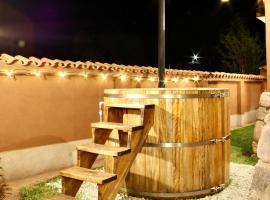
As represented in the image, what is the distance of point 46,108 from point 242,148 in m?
5.76

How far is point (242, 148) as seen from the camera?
9805 millimetres

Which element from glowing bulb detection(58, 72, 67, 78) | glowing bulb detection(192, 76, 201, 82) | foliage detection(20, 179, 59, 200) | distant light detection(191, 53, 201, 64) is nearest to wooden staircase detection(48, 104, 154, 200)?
foliage detection(20, 179, 59, 200)

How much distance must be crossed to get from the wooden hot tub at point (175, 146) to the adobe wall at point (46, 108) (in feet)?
10.2

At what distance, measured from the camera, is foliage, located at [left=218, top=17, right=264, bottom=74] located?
25891 millimetres

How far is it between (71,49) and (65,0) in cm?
451

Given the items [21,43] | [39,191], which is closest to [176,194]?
[39,191]

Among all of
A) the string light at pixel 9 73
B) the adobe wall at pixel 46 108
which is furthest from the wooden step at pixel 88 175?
the string light at pixel 9 73

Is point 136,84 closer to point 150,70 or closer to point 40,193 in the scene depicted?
point 150,70

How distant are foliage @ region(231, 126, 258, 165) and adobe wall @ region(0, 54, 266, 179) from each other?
3890mm

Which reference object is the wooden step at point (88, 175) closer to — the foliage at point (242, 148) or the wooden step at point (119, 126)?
the wooden step at point (119, 126)

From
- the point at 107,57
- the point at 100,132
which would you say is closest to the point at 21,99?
the point at 100,132

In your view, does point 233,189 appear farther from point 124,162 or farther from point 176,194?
point 124,162

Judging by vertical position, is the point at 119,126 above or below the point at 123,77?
below

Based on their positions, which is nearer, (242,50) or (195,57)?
(242,50)
